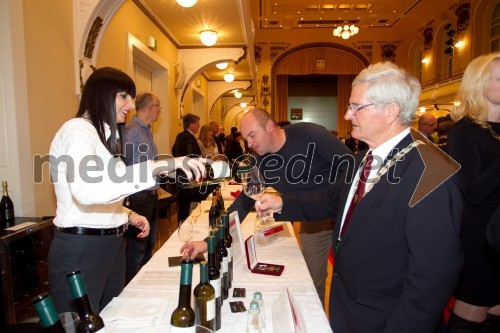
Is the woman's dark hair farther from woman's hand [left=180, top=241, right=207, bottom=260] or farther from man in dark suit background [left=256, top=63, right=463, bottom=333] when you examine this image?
man in dark suit background [left=256, top=63, right=463, bottom=333]

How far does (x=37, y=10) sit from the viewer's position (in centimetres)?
261

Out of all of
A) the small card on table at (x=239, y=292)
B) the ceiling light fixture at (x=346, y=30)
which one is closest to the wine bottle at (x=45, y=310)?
the small card on table at (x=239, y=292)

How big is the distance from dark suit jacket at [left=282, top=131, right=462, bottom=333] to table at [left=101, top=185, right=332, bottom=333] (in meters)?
0.15

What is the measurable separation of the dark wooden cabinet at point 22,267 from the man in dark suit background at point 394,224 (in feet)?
5.97

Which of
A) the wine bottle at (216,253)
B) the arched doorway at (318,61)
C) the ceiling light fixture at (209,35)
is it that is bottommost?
the wine bottle at (216,253)

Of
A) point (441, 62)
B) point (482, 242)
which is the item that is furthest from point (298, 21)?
point (482, 242)

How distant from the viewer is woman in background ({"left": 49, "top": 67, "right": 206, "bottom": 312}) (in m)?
1.39

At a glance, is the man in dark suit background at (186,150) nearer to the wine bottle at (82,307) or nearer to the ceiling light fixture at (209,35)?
the ceiling light fixture at (209,35)

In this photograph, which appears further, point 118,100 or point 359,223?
point 118,100

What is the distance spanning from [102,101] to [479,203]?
188 cm

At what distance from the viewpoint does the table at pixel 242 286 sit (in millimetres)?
1172

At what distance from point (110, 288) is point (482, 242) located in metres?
1.89

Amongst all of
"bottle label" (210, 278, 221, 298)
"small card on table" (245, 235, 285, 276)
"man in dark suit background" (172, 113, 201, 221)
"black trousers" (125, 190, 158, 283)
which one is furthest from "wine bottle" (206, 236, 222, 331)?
"man in dark suit background" (172, 113, 201, 221)

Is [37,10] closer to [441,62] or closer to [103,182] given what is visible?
[103,182]
